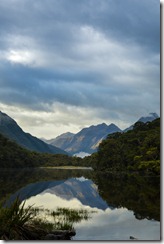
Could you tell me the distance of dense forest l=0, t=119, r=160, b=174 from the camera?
1283 inches

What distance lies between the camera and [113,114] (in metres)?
8.17

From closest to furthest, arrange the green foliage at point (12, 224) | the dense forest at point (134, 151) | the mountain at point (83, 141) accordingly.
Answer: the green foliage at point (12, 224), the dense forest at point (134, 151), the mountain at point (83, 141)

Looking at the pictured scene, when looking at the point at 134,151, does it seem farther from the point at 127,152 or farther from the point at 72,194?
the point at 72,194

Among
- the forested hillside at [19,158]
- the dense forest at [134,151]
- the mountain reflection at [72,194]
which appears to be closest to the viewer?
the mountain reflection at [72,194]

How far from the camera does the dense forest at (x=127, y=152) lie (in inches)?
1283

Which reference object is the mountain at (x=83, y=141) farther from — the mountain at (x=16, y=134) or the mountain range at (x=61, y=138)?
the mountain at (x=16, y=134)

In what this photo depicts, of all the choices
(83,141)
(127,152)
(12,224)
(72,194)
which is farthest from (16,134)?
(12,224)

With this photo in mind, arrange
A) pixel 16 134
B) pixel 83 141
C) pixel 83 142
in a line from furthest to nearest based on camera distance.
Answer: pixel 83 142
pixel 83 141
pixel 16 134

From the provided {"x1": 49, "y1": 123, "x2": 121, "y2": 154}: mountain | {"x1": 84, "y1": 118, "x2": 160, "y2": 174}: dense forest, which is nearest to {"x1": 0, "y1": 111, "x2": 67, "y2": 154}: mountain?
{"x1": 49, "y1": 123, "x2": 121, "y2": 154}: mountain

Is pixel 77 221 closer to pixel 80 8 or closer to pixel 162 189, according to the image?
pixel 162 189

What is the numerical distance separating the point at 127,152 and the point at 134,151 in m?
1.31

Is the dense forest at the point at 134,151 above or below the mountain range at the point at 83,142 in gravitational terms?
below

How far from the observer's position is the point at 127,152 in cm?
4094

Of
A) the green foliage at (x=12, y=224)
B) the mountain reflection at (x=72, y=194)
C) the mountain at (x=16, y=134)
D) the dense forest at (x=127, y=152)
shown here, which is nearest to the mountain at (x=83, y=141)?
the mountain at (x=16, y=134)
